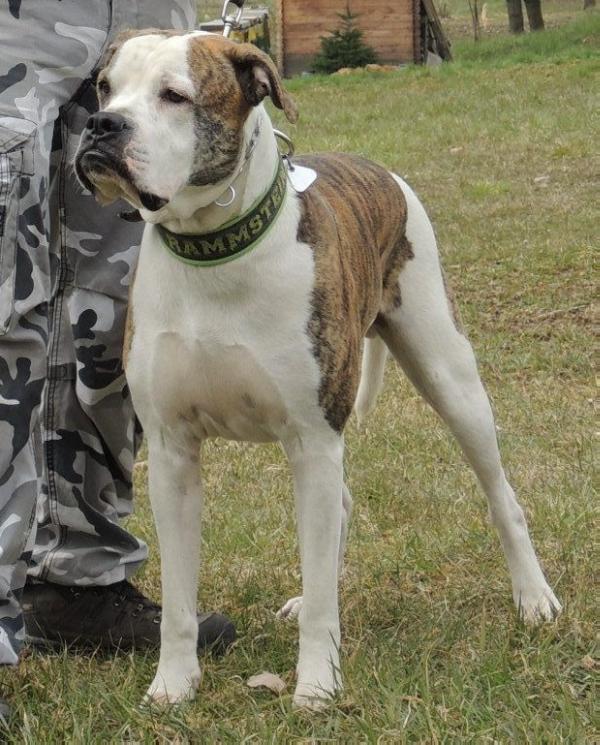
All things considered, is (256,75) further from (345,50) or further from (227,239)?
(345,50)

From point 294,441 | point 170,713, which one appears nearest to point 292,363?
point 294,441

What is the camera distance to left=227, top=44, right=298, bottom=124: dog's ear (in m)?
3.20

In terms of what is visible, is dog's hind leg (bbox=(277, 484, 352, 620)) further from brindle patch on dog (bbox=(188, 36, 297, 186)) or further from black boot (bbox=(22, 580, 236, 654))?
brindle patch on dog (bbox=(188, 36, 297, 186))

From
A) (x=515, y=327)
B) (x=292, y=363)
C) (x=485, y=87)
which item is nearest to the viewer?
(x=292, y=363)

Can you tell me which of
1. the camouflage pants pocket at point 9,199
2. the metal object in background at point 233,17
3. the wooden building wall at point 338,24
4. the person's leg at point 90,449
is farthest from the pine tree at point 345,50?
the camouflage pants pocket at point 9,199

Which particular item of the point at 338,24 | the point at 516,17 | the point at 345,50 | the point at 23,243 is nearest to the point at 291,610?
the point at 23,243

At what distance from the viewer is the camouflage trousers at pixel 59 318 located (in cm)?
327

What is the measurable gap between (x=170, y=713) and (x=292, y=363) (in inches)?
37.0

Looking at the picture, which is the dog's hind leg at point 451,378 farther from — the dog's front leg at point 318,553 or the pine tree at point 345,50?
the pine tree at point 345,50

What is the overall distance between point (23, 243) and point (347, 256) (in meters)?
0.87

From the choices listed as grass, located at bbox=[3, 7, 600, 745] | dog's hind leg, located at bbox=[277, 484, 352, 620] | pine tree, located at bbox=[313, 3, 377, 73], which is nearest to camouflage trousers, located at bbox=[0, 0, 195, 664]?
grass, located at bbox=[3, 7, 600, 745]

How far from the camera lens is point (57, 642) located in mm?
4000

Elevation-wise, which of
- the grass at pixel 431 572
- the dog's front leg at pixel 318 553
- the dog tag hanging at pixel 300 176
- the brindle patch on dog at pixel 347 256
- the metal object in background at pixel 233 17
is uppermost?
the metal object in background at pixel 233 17

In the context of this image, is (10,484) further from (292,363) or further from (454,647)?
(454,647)
